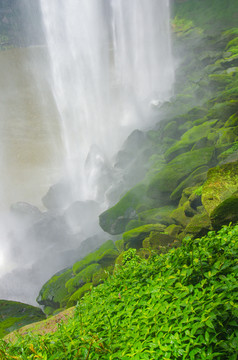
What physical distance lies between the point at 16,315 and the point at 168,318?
6.55 metres

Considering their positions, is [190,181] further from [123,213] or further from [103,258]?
[103,258]

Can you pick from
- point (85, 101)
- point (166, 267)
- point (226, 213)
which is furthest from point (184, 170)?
point (85, 101)

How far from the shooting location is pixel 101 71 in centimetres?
1927

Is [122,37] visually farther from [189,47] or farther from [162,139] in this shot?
[162,139]

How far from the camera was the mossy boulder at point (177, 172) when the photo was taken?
779 centimetres

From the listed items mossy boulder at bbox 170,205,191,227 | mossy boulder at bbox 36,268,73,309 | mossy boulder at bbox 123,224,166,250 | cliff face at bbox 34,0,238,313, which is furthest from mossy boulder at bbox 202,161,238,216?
mossy boulder at bbox 36,268,73,309

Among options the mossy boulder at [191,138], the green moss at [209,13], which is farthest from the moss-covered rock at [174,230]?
the green moss at [209,13]

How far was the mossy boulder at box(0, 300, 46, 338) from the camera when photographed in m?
6.35

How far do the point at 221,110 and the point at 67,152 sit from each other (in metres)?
14.1

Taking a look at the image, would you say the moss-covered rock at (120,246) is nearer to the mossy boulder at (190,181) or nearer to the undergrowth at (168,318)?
the mossy boulder at (190,181)

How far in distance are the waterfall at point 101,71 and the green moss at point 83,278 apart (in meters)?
7.59

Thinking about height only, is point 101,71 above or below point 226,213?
above

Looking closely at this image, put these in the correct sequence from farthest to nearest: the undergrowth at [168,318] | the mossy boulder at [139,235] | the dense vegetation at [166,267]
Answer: the mossy boulder at [139,235] < the dense vegetation at [166,267] < the undergrowth at [168,318]

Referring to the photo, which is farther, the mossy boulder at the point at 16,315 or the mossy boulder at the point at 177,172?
the mossy boulder at the point at 177,172
